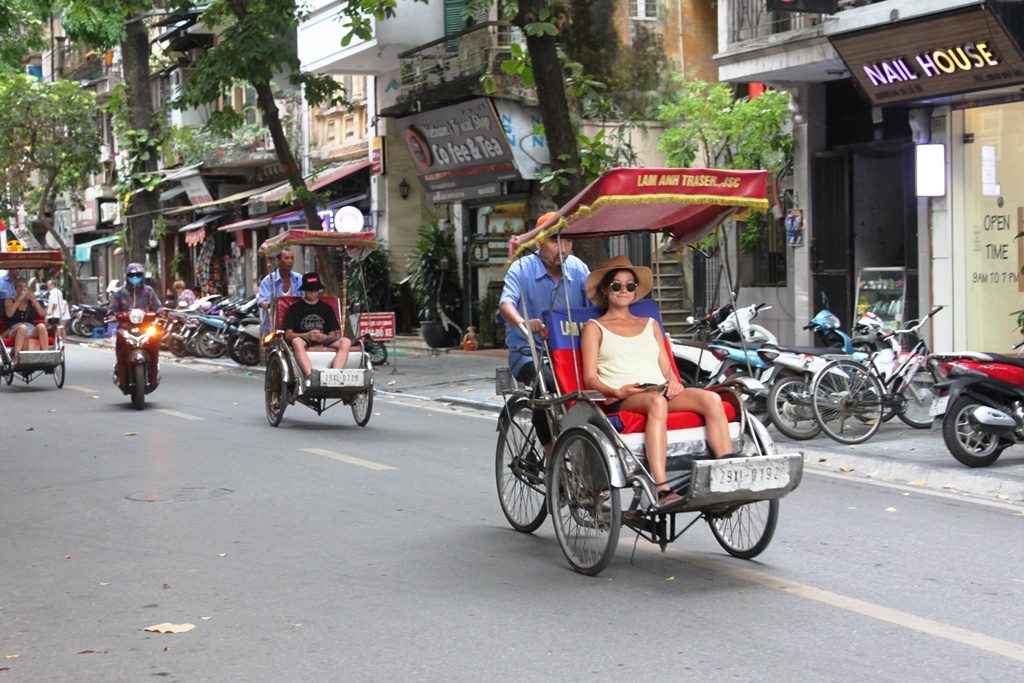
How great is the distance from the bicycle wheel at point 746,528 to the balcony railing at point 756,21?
11.4 metres

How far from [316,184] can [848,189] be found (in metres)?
16.0

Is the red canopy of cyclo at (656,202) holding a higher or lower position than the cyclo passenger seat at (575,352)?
higher

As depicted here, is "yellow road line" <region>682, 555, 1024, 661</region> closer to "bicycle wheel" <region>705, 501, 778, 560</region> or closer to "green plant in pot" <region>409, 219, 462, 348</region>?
"bicycle wheel" <region>705, 501, 778, 560</region>

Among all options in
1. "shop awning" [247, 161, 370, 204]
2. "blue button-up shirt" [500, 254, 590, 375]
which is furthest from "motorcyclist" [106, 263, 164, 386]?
"shop awning" [247, 161, 370, 204]

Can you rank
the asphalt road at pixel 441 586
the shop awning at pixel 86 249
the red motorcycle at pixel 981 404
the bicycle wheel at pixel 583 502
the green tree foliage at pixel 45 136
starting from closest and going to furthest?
the asphalt road at pixel 441 586 → the bicycle wheel at pixel 583 502 → the red motorcycle at pixel 981 404 → the green tree foliage at pixel 45 136 → the shop awning at pixel 86 249

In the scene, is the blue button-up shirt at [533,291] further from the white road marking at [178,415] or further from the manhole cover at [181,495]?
the white road marking at [178,415]

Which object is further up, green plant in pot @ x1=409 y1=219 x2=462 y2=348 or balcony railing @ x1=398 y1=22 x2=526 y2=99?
balcony railing @ x1=398 y1=22 x2=526 y2=99

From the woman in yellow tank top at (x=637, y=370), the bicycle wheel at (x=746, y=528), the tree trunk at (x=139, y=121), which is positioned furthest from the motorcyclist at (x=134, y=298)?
the tree trunk at (x=139, y=121)

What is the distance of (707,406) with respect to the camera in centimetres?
707

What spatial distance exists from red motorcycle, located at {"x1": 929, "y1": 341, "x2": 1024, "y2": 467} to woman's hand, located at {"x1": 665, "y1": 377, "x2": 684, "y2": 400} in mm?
4245

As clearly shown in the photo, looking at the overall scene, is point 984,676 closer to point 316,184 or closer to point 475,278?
point 475,278

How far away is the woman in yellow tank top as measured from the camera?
22.8 ft

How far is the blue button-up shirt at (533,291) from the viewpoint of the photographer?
27.6 feet

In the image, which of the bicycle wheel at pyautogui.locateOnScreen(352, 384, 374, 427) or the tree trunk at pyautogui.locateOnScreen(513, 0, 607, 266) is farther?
the tree trunk at pyautogui.locateOnScreen(513, 0, 607, 266)
